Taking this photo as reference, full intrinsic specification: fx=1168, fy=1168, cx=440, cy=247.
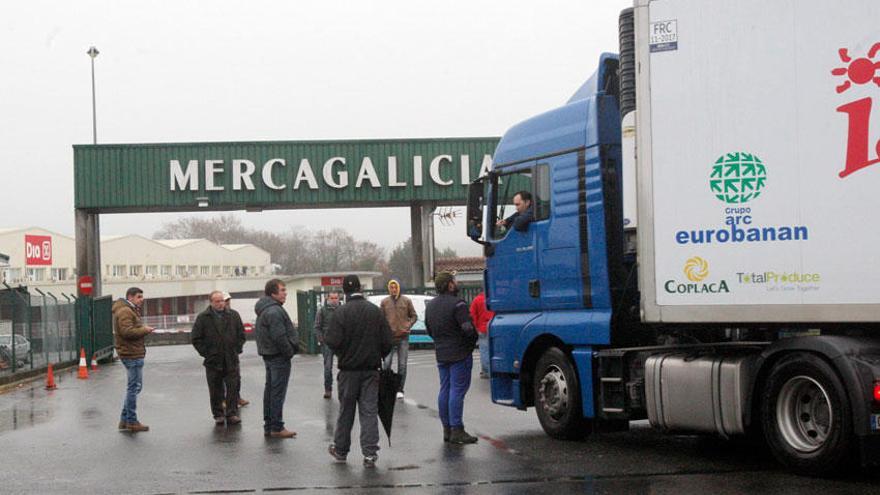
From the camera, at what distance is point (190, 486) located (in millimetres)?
9398

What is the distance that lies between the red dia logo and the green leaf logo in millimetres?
702

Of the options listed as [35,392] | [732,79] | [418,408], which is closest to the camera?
[732,79]

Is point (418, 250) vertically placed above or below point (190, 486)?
above

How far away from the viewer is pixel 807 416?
896cm

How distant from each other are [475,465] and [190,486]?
244 cm

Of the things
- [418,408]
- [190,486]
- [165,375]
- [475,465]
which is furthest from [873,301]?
[165,375]

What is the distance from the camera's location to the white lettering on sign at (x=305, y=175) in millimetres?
35406

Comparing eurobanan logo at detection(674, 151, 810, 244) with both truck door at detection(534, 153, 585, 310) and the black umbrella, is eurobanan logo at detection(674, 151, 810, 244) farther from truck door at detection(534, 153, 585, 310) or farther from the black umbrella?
the black umbrella

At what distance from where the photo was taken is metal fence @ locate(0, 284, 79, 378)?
2358cm

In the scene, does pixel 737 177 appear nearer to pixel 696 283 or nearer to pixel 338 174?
pixel 696 283

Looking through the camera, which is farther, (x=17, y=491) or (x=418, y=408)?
(x=418, y=408)

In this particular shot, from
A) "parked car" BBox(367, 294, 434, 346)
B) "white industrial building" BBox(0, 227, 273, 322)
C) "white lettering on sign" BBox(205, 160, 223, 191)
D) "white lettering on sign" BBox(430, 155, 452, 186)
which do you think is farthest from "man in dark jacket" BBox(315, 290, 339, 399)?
"white industrial building" BBox(0, 227, 273, 322)

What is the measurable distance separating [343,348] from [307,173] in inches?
992

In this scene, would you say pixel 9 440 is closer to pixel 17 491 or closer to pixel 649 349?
pixel 17 491
